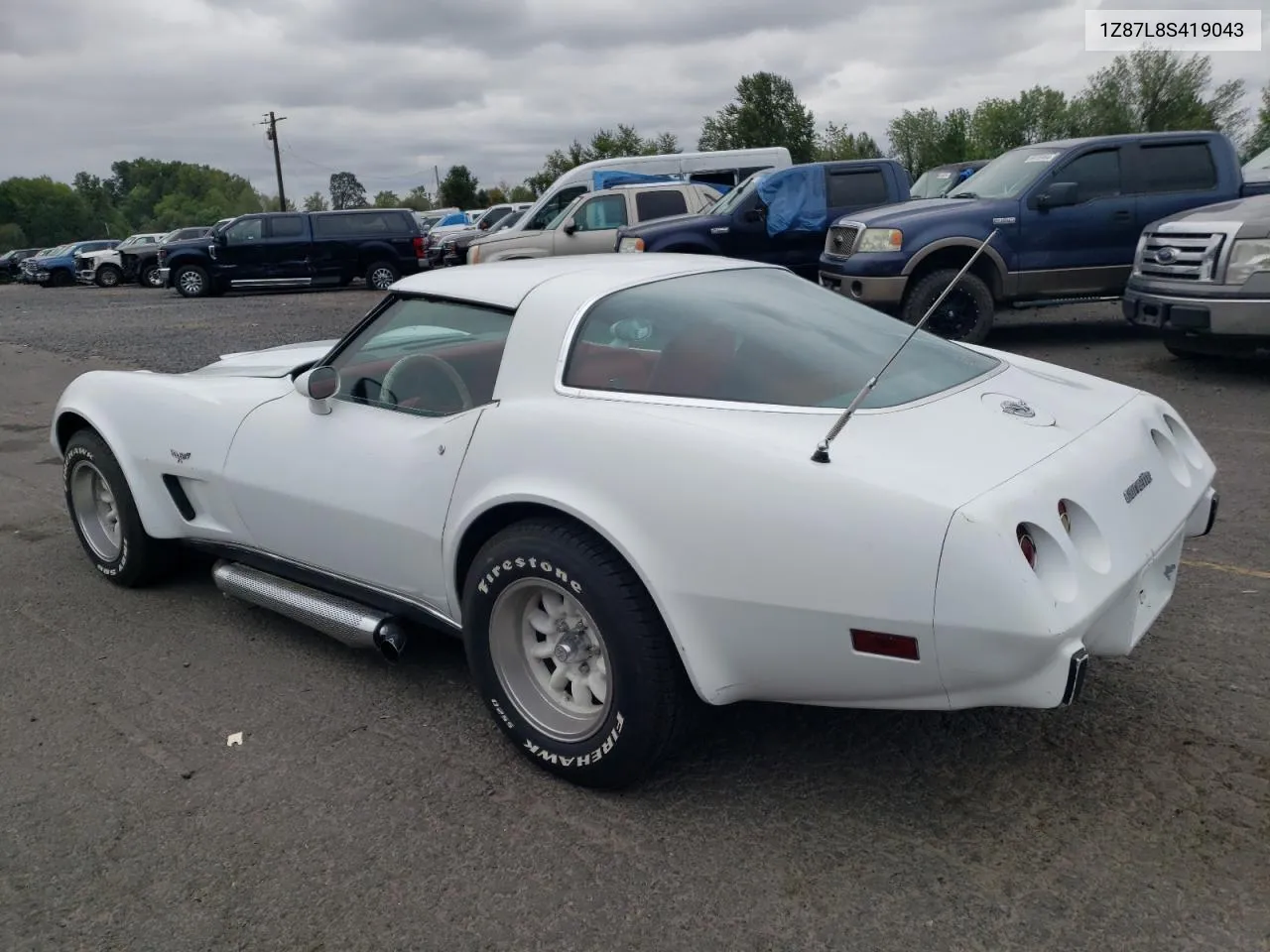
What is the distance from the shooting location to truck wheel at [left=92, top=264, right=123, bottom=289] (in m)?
31.2

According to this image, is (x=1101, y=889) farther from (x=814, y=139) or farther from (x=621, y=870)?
(x=814, y=139)

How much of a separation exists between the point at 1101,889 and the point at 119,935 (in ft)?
7.14

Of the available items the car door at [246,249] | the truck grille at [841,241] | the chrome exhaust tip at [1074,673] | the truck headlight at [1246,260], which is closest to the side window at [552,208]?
the truck grille at [841,241]

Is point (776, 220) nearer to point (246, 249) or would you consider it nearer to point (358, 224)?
point (358, 224)

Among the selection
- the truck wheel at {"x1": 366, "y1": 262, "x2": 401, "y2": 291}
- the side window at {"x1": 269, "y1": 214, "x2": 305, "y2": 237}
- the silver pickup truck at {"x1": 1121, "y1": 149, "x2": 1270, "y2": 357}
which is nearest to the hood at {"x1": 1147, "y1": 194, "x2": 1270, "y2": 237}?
the silver pickup truck at {"x1": 1121, "y1": 149, "x2": 1270, "y2": 357}

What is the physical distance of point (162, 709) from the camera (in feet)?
11.4

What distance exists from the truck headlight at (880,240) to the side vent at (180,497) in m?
7.01

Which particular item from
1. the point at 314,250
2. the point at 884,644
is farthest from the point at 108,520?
the point at 314,250

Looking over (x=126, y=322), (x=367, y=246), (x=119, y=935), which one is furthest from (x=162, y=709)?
(x=367, y=246)

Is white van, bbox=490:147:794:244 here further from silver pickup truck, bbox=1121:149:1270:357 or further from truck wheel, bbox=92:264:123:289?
truck wheel, bbox=92:264:123:289

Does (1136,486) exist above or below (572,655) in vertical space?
above

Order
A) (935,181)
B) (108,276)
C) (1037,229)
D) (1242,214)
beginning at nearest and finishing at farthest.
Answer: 1. (1242,214)
2. (1037,229)
3. (935,181)
4. (108,276)

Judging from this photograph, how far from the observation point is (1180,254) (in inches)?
312

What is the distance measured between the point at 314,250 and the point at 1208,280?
18.8 m
